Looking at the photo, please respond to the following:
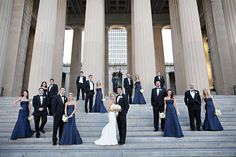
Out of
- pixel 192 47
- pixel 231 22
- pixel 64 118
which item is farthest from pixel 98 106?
pixel 231 22

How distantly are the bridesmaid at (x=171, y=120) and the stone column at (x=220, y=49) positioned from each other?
13711mm

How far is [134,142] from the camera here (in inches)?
273

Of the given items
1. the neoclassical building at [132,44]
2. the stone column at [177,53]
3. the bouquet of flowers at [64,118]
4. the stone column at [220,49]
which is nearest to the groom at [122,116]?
the bouquet of flowers at [64,118]

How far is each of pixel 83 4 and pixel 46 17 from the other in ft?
43.5

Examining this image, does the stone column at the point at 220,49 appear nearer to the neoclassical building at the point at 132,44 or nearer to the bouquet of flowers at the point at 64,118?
the neoclassical building at the point at 132,44

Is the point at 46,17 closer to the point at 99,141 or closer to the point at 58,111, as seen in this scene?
the point at 58,111

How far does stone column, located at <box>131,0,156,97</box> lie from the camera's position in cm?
1441

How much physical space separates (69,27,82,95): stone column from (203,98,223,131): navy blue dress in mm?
18884

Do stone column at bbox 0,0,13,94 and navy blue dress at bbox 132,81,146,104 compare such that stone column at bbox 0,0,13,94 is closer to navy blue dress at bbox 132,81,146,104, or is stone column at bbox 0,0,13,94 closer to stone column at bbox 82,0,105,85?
stone column at bbox 82,0,105,85

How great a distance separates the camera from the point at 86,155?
5910 millimetres

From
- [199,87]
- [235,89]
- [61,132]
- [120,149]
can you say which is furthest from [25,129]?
[235,89]

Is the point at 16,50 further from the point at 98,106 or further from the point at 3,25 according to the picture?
the point at 98,106

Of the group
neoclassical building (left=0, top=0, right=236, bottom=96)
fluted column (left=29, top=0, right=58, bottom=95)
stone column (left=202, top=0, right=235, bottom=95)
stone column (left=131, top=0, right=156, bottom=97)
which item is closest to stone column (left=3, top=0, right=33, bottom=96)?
neoclassical building (left=0, top=0, right=236, bottom=96)

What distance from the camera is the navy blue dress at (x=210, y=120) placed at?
8.03m
